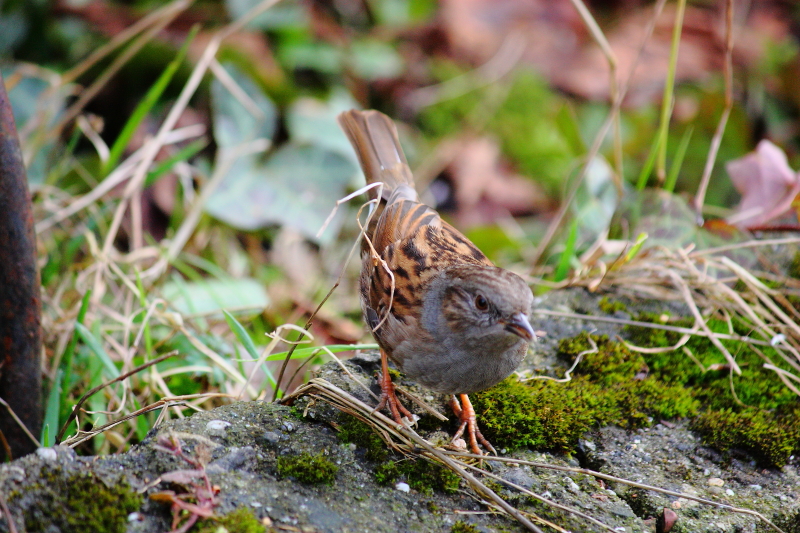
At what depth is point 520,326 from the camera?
2611 mm

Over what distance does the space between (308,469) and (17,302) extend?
1.36 m

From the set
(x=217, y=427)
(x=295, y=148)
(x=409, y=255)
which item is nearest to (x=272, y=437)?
(x=217, y=427)

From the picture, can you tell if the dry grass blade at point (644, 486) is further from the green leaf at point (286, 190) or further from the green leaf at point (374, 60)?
the green leaf at point (374, 60)

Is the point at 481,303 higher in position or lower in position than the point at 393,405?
higher

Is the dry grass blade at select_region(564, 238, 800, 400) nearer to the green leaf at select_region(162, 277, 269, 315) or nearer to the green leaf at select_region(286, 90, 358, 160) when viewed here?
the green leaf at select_region(162, 277, 269, 315)

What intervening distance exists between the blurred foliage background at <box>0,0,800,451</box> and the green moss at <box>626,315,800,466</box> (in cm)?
72

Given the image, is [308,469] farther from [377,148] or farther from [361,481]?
[377,148]

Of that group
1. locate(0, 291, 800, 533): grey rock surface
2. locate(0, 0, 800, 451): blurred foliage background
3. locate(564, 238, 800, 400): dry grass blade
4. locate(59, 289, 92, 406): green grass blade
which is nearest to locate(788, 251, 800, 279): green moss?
locate(564, 238, 800, 400): dry grass blade

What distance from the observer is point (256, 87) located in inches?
213

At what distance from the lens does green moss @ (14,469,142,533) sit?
74.6 inches

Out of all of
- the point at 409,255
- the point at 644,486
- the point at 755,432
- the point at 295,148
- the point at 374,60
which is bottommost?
the point at 755,432

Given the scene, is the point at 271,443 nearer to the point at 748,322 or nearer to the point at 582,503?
the point at 582,503

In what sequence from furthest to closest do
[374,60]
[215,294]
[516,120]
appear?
[516,120], [374,60], [215,294]

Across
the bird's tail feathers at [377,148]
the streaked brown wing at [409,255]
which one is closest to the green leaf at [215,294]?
the bird's tail feathers at [377,148]
